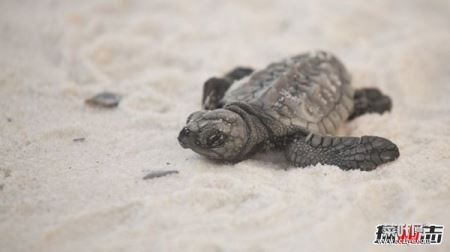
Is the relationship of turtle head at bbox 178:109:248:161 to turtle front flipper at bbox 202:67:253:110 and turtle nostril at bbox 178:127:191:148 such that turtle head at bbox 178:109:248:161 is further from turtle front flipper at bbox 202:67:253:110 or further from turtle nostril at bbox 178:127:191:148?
turtle front flipper at bbox 202:67:253:110

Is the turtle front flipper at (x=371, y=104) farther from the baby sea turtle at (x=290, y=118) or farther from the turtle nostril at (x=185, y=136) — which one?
the turtle nostril at (x=185, y=136)

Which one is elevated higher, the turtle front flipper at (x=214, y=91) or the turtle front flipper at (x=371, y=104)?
the turtle front flipper at (x=214, y=91)

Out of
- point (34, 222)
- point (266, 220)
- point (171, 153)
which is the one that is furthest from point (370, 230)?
point (34, 222)

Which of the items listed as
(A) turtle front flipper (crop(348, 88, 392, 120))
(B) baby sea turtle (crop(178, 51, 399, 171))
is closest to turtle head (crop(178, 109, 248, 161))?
(B) baby sea turtle (crop(178, 51, 399, 171))

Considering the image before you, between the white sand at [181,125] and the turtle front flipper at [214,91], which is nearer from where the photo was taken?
the white sand at [181,125]

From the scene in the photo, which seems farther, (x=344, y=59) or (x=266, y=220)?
(x=344, y=59)

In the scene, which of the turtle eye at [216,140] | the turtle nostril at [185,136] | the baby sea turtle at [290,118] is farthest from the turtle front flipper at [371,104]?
the turtle nostril at [185,136]

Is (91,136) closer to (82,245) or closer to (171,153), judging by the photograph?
(171,153)
